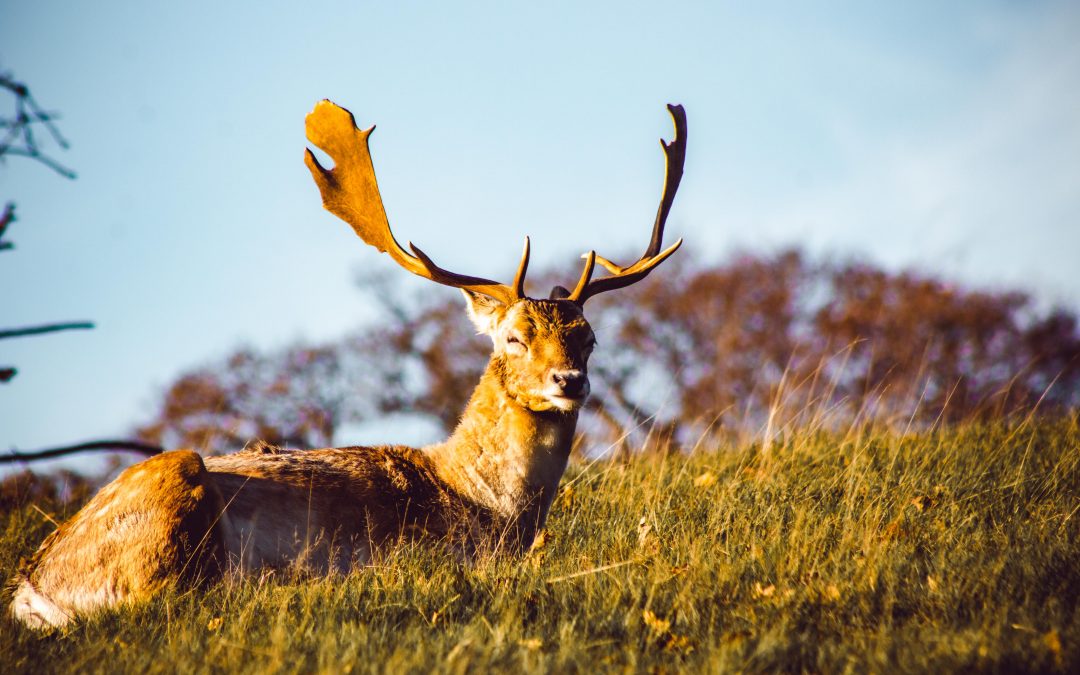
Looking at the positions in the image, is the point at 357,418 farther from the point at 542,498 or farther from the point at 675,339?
the point at 542,498

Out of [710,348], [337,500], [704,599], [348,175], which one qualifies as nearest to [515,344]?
[337,500]

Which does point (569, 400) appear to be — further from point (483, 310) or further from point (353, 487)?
point (353, 487)

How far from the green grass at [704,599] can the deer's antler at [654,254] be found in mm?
1351

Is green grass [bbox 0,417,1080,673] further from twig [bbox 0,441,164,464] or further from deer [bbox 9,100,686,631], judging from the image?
twig [bbox 0,441,164,464]

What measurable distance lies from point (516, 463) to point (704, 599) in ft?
5.37

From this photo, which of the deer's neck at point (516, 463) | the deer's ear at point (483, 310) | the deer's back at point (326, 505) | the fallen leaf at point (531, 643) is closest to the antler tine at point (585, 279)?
the deer's ear at point (483, 310)

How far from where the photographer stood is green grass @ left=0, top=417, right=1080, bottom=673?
3477mm

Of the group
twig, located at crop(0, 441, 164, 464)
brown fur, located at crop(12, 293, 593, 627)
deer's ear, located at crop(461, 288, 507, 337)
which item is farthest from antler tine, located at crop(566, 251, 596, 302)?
twig, located at crop(0, 441, 164, 464)

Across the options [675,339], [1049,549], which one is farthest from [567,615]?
[675,339]

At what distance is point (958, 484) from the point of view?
5727 mm

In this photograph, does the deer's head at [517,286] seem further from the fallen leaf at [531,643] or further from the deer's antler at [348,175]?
the fallen leaf at [531,643]

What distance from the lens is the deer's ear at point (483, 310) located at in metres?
5.91

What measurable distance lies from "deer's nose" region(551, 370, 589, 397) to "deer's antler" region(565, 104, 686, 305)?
773 millimetres

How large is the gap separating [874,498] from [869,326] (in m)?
20.1
